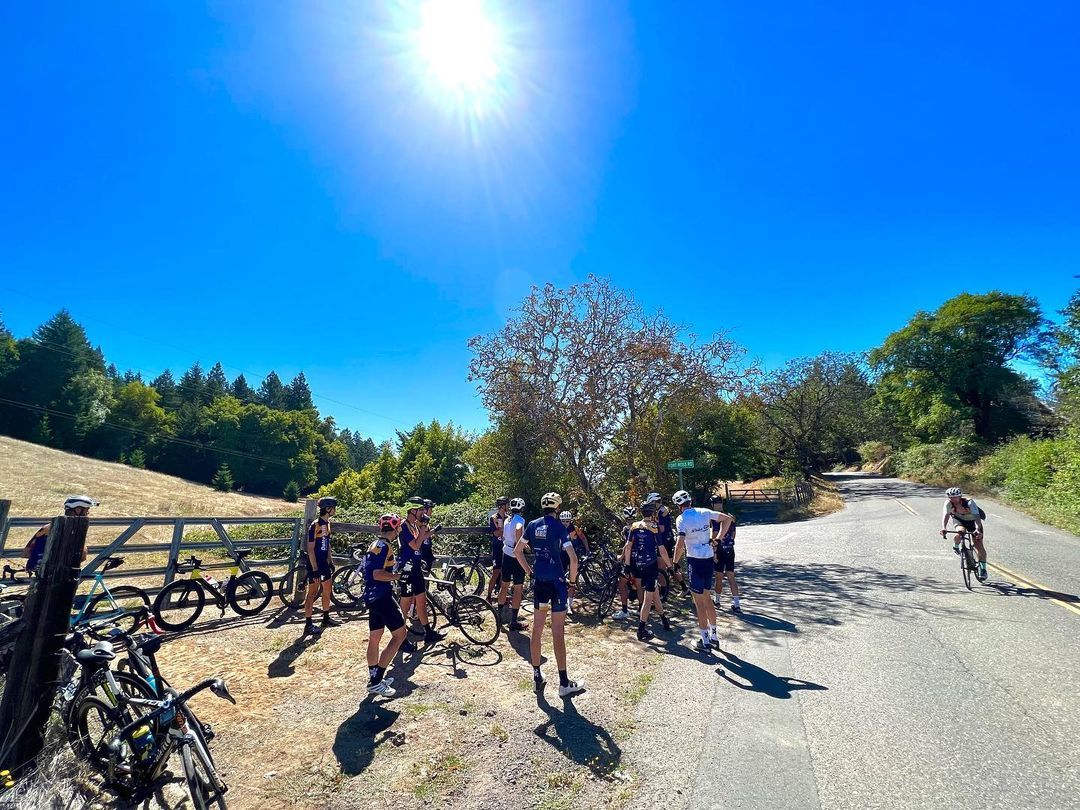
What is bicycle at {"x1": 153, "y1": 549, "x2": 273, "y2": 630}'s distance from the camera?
297 inches

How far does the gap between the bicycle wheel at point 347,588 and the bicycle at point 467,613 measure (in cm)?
198

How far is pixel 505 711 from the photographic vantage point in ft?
16.0

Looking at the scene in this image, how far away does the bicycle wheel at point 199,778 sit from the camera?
2.78 metres

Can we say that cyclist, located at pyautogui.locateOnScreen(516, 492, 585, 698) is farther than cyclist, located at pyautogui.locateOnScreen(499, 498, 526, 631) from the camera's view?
No

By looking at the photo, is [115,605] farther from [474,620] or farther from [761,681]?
[761,681]

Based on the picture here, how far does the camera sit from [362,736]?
4.37 meters

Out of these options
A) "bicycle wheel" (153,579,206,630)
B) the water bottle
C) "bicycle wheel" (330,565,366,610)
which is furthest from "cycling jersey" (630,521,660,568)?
"bicycle wheel" (153,579,206,630)

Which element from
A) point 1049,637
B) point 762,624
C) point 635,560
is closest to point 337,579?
point 635,560

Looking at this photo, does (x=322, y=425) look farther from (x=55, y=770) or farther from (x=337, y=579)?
(x=55, y=770)

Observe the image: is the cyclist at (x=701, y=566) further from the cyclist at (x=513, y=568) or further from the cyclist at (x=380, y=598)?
the cyclist at (x=380, y=598)

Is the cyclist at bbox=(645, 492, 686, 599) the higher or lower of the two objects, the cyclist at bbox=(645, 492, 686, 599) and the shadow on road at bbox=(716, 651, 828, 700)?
the higher

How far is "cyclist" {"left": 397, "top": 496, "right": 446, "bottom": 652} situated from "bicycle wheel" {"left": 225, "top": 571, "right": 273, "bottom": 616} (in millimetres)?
3402

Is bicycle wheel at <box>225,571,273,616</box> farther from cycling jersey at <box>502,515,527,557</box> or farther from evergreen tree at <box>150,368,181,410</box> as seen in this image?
evergreen tree at <box>150,368,181,410</box>

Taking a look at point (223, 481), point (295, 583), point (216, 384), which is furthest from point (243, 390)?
point (295, 583)
